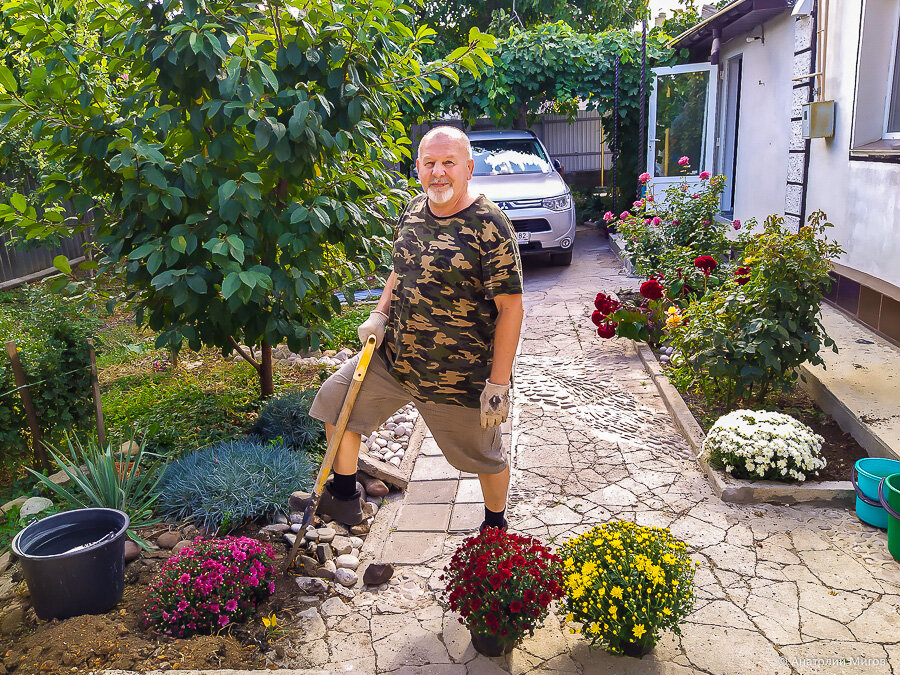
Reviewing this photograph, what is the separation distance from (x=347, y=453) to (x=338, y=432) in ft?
0.63

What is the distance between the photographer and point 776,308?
4395 millimetres

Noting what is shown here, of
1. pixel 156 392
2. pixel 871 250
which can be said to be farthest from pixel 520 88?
pixel 156 392

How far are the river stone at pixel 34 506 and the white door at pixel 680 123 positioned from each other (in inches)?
373

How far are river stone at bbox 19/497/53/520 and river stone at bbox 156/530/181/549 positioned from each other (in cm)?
68

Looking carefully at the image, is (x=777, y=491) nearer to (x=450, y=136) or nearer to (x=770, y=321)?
(x=770, y=321)

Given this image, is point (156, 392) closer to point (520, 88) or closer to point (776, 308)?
point (776, 308)

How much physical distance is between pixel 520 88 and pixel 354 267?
908 centimetres

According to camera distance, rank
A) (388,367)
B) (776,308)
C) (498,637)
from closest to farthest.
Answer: (498,637), (388,367), (776,308)

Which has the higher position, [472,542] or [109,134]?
[109,134]

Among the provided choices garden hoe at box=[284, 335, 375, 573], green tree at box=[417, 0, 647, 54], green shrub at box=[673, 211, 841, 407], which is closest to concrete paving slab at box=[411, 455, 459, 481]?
garden hoe at box=[284, 335, 375, 573]

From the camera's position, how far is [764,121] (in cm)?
877

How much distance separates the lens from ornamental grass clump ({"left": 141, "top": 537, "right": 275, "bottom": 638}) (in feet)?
9.09

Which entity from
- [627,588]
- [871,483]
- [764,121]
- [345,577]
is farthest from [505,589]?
[764,121]

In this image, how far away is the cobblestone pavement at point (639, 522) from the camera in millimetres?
2723
